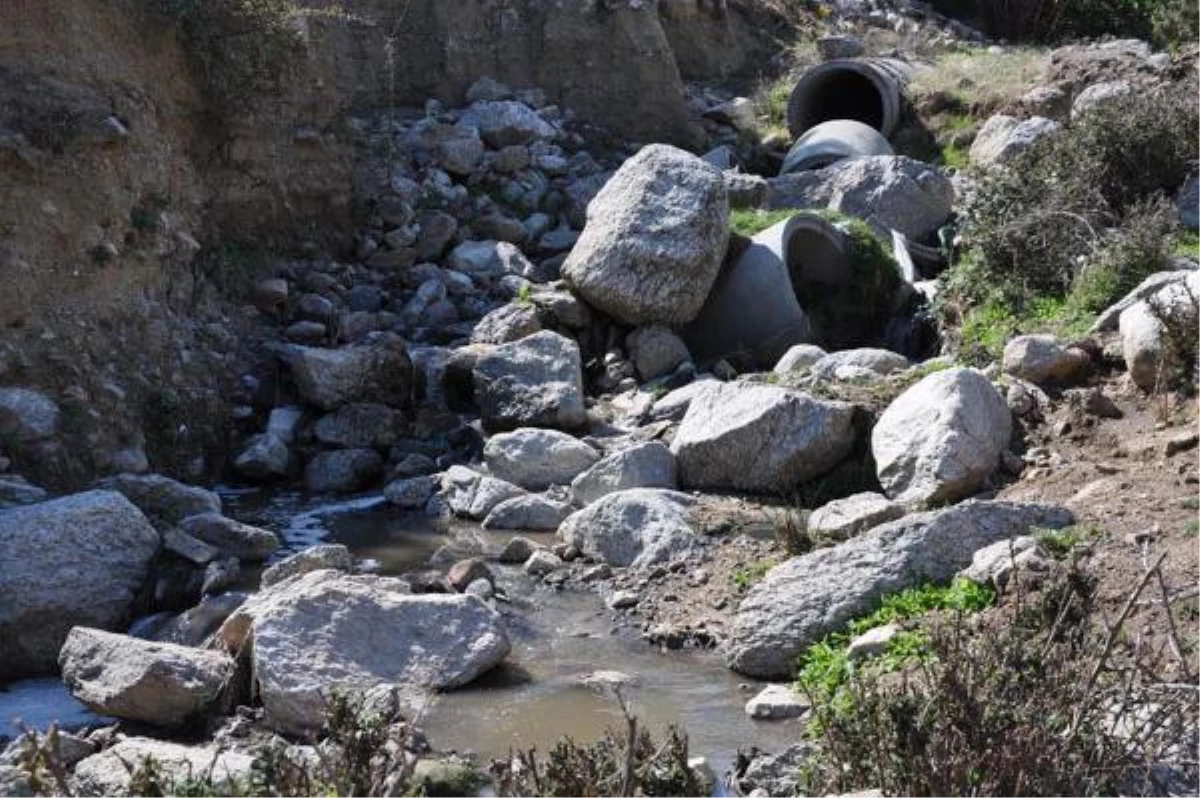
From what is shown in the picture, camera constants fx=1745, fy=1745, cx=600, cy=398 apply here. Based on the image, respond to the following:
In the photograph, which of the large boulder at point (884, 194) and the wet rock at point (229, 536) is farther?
the large boulder at point (884, 194)

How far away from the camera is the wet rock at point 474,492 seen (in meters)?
9.62

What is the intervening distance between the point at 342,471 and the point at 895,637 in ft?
15.1

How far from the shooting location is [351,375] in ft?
36.2

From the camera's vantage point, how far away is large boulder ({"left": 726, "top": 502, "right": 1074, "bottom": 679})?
272 inches

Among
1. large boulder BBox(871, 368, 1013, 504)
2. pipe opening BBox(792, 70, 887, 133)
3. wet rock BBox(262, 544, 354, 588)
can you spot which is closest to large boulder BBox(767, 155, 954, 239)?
pipe opening BBox(792, 70, 887, 133)

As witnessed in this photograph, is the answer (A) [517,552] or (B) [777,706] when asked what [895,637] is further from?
(A) [517,552]

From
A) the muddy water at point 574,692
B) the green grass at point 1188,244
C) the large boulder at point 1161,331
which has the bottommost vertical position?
the muddy water at point 574,692

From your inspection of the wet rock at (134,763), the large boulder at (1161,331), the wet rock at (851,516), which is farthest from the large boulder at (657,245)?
the wet rock at (134,763)

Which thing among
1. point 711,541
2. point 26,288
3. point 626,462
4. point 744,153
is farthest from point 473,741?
point 744,153

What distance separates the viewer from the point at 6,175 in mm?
9688

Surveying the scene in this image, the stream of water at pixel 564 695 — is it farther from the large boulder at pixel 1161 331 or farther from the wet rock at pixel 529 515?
the large boulder at pixel 1161 331

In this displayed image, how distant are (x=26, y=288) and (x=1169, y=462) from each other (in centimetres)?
608

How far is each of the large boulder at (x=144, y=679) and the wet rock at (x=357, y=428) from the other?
409 centimetres

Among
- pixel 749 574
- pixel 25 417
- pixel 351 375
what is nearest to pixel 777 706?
pixel 749 574
